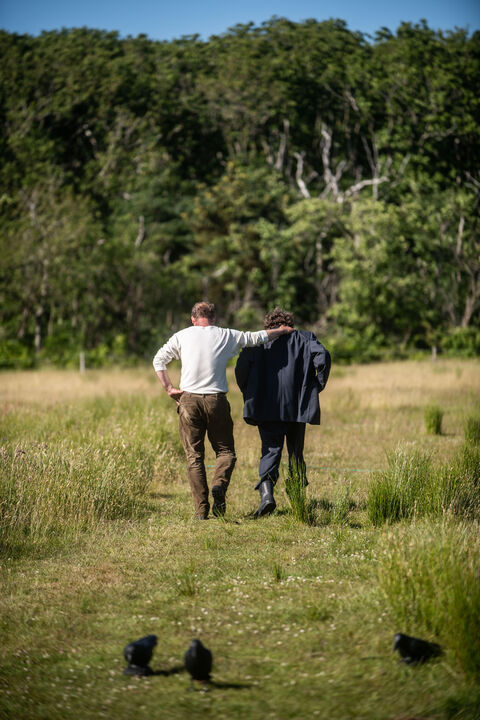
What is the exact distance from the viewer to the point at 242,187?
133 ft

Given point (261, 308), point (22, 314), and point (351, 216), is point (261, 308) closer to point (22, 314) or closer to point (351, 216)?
point (351, 216)

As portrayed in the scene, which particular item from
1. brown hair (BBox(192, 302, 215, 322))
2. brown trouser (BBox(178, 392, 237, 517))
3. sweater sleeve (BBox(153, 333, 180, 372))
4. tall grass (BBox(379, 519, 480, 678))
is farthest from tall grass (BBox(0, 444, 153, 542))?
tall grass (BBox(379, 519, 480, 678))

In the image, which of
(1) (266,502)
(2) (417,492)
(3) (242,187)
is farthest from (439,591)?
(3) (242,187)

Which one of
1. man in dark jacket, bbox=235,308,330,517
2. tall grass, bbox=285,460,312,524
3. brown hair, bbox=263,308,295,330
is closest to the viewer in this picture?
tall grass, bbox=285,460,312,524

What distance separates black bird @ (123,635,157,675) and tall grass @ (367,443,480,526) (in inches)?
124

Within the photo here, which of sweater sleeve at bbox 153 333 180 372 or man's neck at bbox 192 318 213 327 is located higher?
man's neck at bbox 192 318 213 327

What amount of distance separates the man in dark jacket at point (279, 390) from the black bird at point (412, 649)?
335cm

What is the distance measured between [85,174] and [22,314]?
1585 centimetres

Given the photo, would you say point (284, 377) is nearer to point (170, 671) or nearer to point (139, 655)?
point (170, 671)

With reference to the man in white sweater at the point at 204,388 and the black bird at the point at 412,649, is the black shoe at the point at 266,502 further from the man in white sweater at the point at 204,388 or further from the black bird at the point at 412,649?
the black bird at the point at 412,649

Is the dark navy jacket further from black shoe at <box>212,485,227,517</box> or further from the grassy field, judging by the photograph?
the grassy field

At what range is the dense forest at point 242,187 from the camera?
115ft

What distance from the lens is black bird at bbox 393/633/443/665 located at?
4.16 meters

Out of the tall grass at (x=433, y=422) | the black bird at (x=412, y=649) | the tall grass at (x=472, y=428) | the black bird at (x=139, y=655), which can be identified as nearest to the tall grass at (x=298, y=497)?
the black bird at (x=412, y=649)
